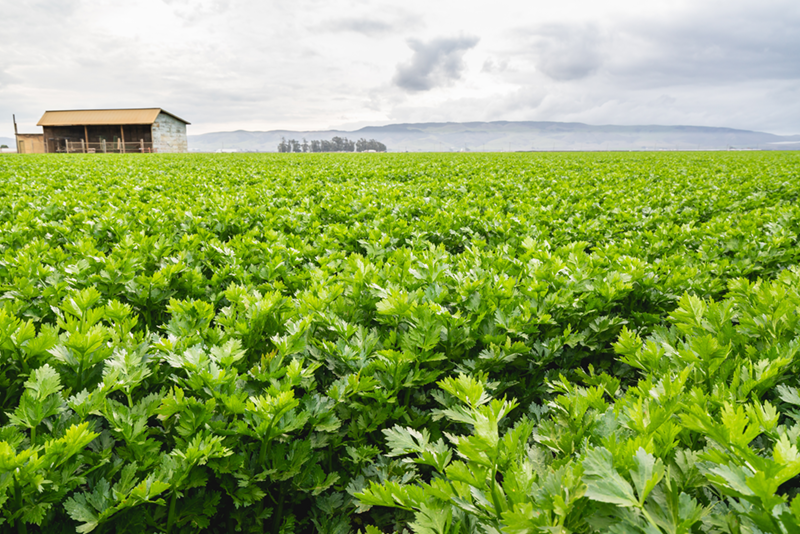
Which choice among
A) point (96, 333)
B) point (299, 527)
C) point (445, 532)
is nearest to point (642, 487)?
point (445, 532)

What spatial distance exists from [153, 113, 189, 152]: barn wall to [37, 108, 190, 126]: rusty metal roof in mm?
862

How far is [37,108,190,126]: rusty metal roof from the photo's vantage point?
54.6 meters

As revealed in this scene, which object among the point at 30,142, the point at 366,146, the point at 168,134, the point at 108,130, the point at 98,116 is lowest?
the point at 30,142

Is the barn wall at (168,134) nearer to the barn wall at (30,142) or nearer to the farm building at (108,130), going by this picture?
the farm building at (108,130)

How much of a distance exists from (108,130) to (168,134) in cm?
767

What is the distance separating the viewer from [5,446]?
137 centimetres

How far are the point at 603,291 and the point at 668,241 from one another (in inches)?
102

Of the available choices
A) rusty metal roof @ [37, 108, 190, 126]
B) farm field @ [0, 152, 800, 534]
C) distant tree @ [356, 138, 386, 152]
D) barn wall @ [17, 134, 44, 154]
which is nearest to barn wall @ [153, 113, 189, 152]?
rusty metal roof @ [37, 108, 190, 126]

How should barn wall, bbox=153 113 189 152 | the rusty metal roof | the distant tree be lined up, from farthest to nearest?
the distant tree, barn wall, bbox=153 113 189 152, the rusty metal roof

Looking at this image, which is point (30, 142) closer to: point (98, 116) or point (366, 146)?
point (98, 116)

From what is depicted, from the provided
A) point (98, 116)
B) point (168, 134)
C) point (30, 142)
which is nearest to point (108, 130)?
point (98, 116)

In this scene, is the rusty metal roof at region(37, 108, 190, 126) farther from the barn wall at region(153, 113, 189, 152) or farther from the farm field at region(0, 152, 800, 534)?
the farm field at region(0, 152, 800, 534)

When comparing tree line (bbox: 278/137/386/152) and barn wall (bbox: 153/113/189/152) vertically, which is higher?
tree line (bbox: 278/137/386/152)

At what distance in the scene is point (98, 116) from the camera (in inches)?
2247
